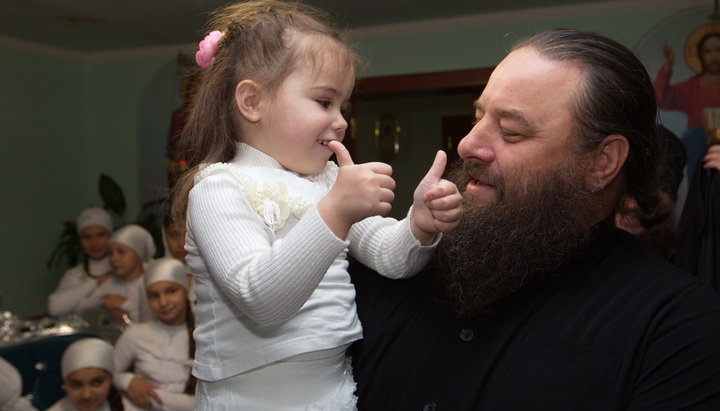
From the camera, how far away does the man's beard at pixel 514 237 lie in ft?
5.80

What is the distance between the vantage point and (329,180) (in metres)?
1.99

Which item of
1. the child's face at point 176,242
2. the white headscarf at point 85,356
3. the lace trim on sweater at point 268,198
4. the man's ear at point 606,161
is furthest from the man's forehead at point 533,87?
the child's face at point 176,242

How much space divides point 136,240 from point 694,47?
17.9 feet

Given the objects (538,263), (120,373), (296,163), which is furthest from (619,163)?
(120,373)

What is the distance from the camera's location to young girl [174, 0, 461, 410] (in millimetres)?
1484

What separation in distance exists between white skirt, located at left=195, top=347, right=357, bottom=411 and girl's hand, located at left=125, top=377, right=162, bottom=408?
2953mm

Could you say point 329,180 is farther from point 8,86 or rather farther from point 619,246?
point 8,86

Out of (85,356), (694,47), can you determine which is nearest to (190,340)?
(85,356)

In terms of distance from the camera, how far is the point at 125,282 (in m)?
6.29

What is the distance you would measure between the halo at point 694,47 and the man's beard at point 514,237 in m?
6.17

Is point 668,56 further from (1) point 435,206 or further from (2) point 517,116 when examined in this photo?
(1) point 435,206

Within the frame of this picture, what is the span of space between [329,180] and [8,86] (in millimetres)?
7975

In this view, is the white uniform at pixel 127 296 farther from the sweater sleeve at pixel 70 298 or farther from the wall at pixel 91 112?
the wall at pixel 91 112

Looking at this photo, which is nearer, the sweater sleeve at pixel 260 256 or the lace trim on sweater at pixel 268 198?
the sweater sleeve at pixel 260 256
